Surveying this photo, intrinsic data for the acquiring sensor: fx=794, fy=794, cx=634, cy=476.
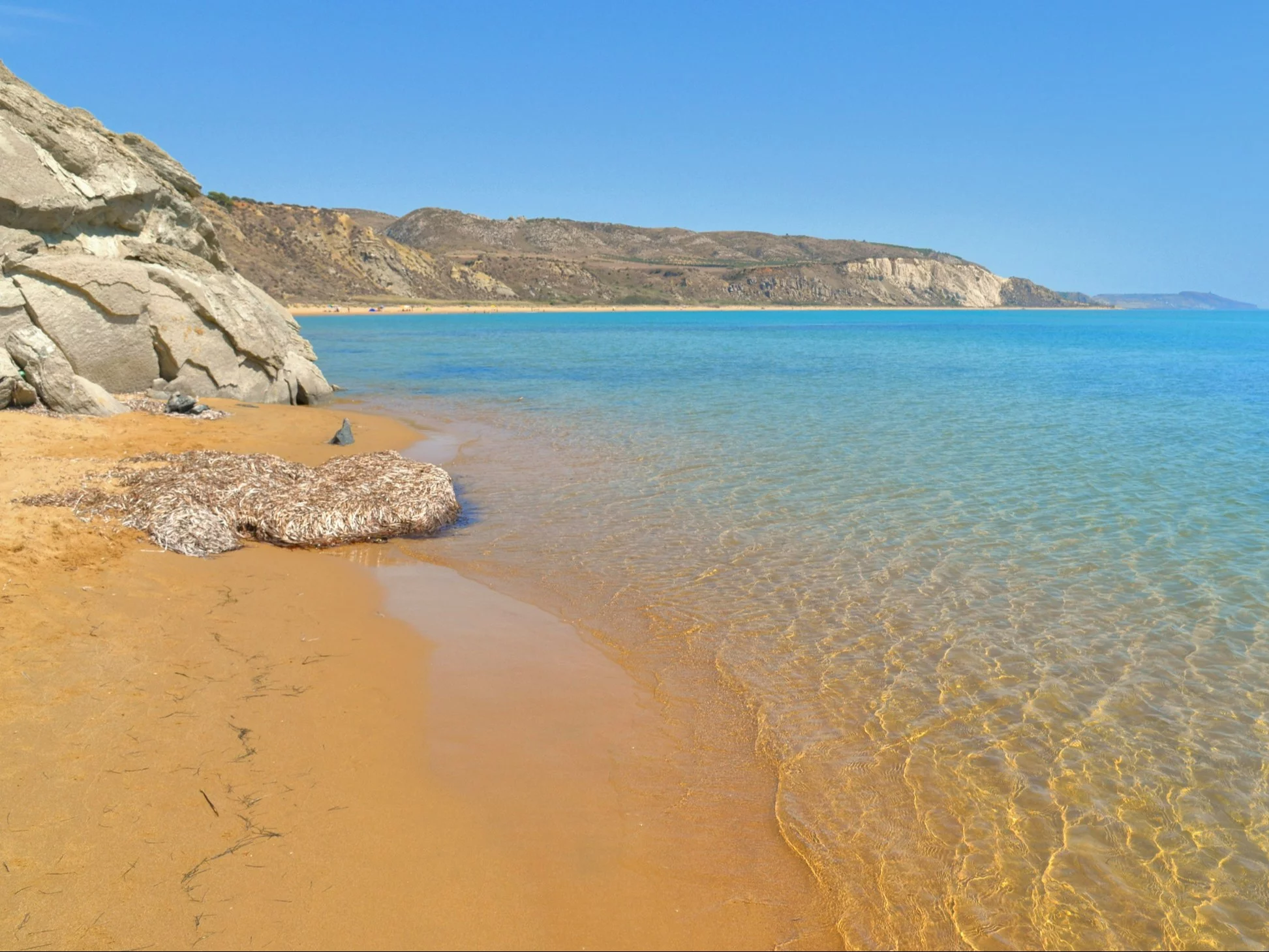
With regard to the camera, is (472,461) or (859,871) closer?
(859,871)

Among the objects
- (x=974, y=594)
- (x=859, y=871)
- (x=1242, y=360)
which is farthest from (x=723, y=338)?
(x=859, y=871)

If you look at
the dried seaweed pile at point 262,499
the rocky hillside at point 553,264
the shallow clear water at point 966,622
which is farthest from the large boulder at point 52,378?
the rocky hillside at point 553,264

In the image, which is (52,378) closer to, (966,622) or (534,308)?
(966,622)

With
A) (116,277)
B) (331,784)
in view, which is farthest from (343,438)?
(331,784)

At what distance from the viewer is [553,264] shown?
131 metres

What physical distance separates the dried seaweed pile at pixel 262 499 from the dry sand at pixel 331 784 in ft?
2.73

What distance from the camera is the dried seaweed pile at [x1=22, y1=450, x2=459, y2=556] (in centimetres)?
782

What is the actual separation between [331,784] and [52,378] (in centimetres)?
1130

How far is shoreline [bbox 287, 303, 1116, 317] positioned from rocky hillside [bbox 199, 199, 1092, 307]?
1.58m

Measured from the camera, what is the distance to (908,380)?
90.3ft

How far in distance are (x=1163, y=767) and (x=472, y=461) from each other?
418 inches

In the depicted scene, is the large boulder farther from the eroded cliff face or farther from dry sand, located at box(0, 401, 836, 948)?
dry sand, located at box(0, 401, 836, 948)

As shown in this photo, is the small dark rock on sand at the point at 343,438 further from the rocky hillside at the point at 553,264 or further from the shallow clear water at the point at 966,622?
the rocky hillside at the point at 553,264

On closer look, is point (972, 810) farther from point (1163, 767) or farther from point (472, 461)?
point (472, 461)
